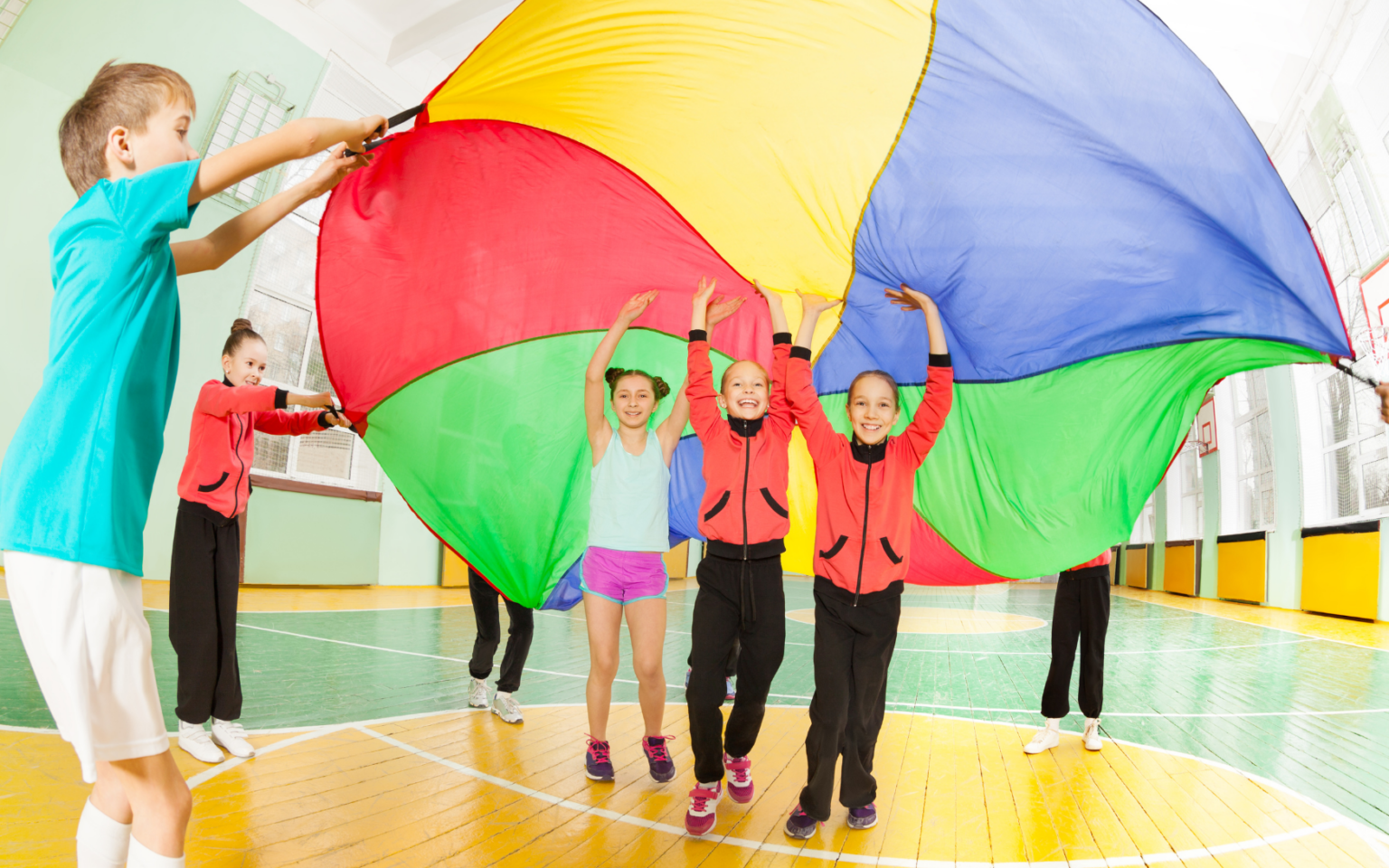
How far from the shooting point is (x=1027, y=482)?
8.72ft

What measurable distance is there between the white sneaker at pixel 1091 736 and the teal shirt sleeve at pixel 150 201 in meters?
3.84

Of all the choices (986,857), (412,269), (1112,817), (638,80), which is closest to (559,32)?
(638,80)

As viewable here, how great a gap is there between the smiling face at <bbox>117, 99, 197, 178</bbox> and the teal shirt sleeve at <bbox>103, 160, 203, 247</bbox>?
12cm

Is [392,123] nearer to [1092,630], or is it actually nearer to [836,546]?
[836,546]

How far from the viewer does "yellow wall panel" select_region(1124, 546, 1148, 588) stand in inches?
735

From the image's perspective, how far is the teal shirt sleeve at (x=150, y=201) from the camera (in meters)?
1.20

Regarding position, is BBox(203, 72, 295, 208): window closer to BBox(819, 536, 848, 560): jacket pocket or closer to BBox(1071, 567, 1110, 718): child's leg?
BBox(819, 536, 848, 560): jacket pocket

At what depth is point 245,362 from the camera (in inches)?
114

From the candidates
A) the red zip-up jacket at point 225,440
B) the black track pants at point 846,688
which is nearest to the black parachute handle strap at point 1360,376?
the black track pants at point 846,688

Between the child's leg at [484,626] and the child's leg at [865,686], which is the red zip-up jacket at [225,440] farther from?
the child's leg at [865,686]

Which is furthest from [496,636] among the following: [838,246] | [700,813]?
[838,246]

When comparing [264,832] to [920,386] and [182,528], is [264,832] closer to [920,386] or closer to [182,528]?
[182,528]

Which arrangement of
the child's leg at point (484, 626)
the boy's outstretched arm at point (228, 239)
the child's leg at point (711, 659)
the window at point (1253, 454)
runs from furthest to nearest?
the window at point (1253, 454), the child's leg at point (484, 626), the child's leg at point (711, 659), the boy's outstretched arm at point (228, 239)

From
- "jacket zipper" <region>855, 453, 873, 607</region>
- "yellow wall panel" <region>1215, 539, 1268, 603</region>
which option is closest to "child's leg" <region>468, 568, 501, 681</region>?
"jacket zipper" <region>855, 453, 873, 607</region>
